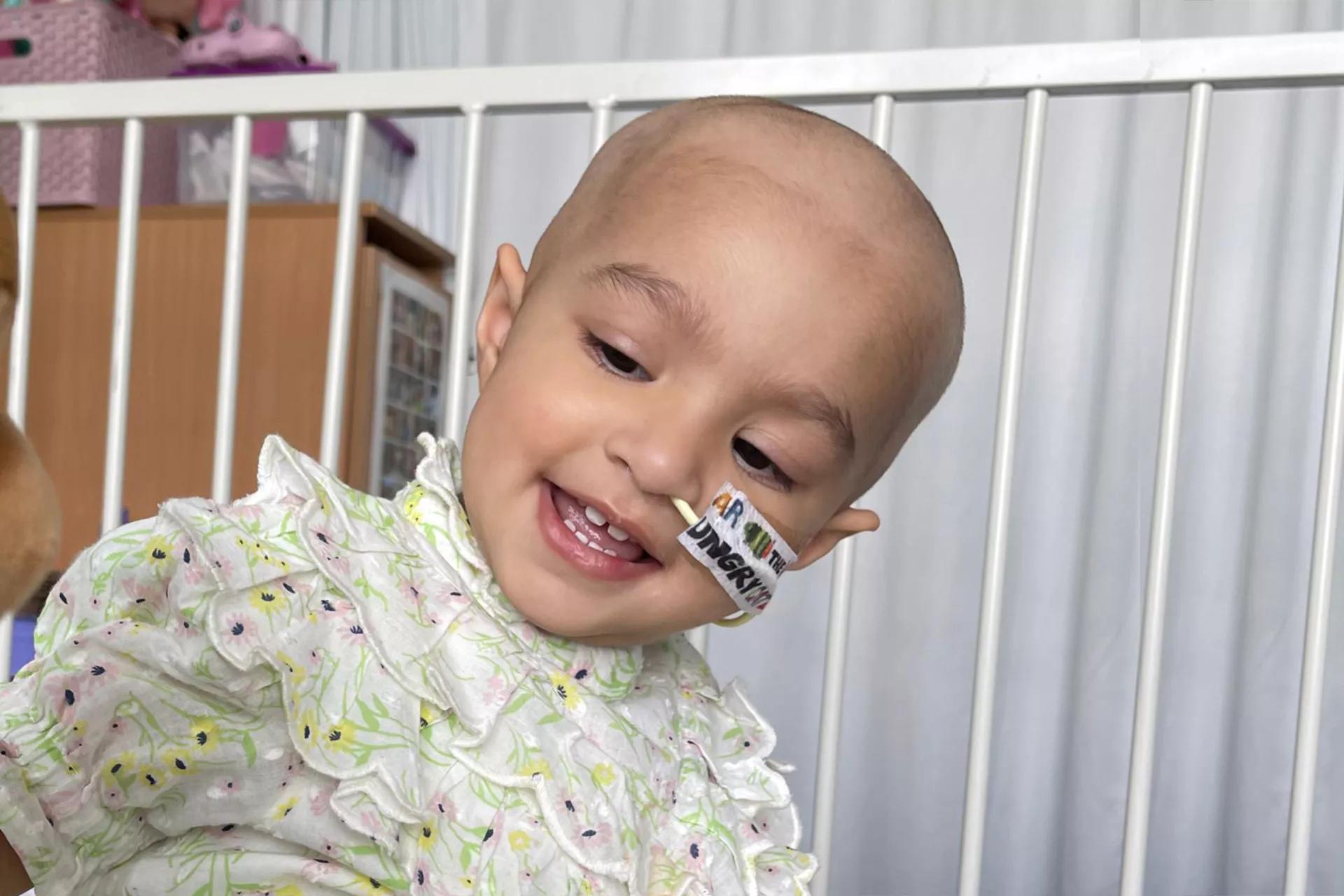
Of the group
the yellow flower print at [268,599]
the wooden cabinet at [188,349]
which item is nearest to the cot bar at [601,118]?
the yellow flower print at [268,599]

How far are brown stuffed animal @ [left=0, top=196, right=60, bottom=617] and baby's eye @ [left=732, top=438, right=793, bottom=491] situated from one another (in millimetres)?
351

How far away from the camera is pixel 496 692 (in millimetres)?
617

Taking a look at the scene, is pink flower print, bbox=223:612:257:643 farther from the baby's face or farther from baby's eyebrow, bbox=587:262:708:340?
baby's eyebrow, bbox=587:262:708:340

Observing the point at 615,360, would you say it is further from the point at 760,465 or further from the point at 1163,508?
the point at 1163,508

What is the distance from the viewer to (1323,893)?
1.58 metres

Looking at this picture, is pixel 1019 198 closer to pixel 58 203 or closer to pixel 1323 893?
Answer: pixel 1323 893

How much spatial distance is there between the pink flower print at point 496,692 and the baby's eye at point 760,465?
0.18m

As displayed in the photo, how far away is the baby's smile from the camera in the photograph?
605 mm

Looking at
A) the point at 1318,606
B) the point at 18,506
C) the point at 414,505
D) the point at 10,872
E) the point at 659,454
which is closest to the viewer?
Answer: the point at 18,506

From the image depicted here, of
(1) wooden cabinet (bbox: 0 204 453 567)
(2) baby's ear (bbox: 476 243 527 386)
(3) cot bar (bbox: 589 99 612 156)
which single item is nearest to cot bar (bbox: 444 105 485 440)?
(3) cot bar (bbox: 589 99 612 156)

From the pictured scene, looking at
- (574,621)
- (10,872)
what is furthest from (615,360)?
(10,872)

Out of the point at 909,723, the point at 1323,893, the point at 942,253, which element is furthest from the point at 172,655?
the point at 1323,893

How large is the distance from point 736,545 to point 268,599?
0.24 m

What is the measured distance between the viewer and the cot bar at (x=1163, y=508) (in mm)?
848
